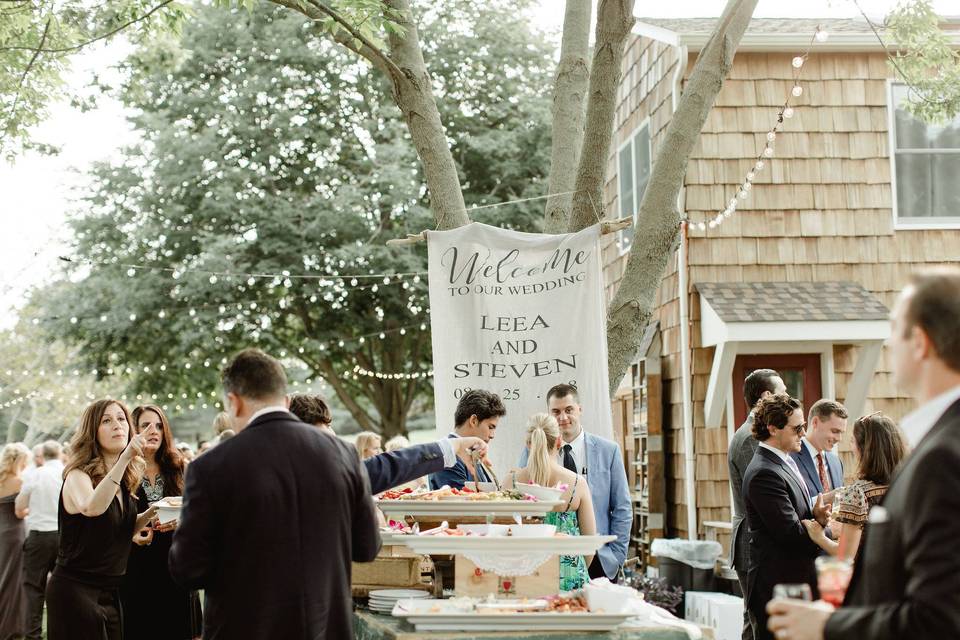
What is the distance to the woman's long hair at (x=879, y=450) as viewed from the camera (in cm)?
481

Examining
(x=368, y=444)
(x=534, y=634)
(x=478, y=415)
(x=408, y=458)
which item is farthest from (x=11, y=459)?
(x=534, y=634)

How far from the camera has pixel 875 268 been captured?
11.0 m

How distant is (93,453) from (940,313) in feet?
13.9

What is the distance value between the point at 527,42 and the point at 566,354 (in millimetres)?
13043

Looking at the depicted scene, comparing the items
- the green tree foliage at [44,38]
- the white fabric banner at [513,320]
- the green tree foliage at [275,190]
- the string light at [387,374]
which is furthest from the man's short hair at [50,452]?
the string light at [387,374]

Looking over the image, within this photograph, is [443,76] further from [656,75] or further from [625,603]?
A: [625,603]

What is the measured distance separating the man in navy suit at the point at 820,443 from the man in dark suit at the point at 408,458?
2.28 meters

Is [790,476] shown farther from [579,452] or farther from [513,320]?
[513,320]

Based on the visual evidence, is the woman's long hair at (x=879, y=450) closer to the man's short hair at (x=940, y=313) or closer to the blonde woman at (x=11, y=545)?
the man's short hair at (x=940, y=313)

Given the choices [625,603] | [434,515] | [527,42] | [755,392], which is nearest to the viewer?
[625,603]

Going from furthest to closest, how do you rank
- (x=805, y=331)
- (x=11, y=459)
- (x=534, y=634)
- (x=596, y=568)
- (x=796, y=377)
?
1. (x=796, y=377)
2. (x=805, y=331)
3. (x=11, y=459)
4. (x=596, y=568)
5. (x=534, y=634)

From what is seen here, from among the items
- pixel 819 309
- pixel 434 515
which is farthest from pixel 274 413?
pixel 819 309

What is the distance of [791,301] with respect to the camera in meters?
10.4

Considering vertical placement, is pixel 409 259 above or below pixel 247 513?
above
